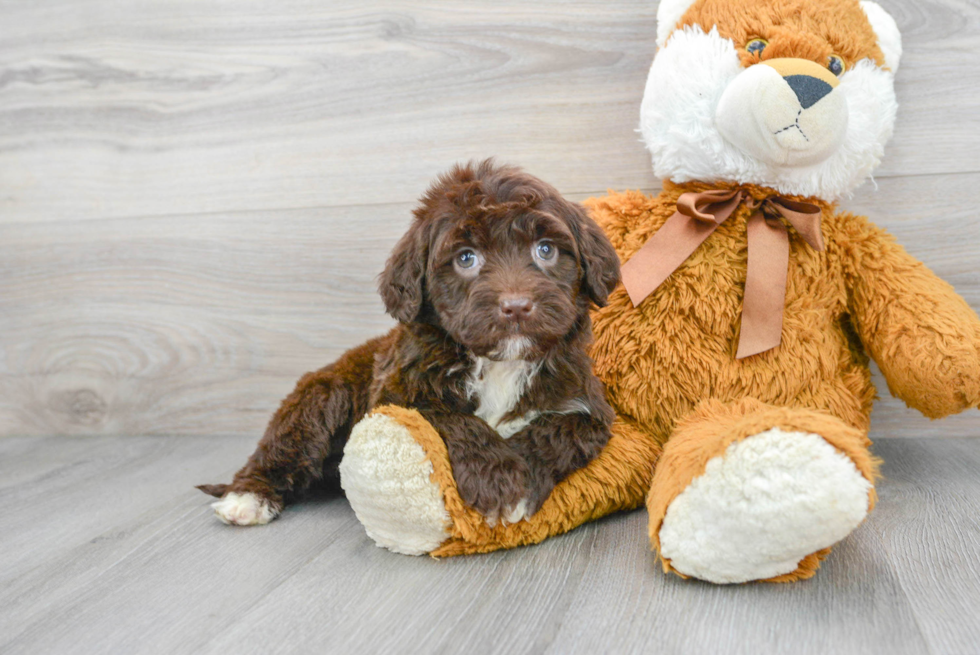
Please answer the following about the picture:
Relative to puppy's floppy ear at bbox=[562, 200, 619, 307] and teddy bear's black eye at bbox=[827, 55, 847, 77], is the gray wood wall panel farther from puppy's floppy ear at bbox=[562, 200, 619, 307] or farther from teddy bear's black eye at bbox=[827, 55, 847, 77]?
puppy's floppy ear at bbox=[562, 200, 619, 307]

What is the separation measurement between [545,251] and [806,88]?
639 millimetres

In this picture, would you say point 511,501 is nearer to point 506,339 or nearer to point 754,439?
point 506,339

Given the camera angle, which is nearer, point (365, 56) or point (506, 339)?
point (506, 339)

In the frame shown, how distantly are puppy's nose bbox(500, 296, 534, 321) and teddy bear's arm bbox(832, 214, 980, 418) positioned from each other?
871 millimetres

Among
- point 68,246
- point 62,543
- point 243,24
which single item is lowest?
point 62,543

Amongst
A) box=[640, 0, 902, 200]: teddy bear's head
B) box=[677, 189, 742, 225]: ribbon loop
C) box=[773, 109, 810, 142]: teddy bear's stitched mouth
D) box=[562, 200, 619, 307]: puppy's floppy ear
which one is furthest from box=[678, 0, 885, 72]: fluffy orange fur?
box=[562, 200, 619, 307]: puppy's floppy ear

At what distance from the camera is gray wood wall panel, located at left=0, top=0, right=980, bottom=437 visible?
1942mm

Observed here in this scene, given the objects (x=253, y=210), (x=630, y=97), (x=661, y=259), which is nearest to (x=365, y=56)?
(x=253, y=210)

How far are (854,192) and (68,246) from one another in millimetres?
2450

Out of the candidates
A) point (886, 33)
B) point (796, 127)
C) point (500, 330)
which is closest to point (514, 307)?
point (500, 330)

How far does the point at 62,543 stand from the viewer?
1.58 meters

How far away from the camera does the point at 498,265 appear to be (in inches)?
50.9

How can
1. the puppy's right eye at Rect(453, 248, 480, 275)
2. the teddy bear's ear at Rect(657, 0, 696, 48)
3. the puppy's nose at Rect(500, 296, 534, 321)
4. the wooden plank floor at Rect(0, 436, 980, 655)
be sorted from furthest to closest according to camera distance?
the teddy bear's ear at Rect(657, 0, 696, 48) → the puppy's right eye at Rect(453, 248, 480, 275) → the puppy's nose at Rect(500, 296, 534, 321) → the wooden plank floor at Rect(0, 436, 980, 655)

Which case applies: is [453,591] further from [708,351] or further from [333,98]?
[333,98]
